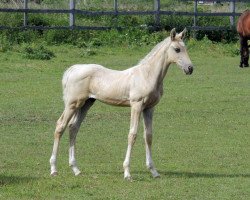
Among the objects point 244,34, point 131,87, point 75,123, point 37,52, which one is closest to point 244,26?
point 244,34

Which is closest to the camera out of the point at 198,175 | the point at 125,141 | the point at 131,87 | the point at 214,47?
the point at 131,87

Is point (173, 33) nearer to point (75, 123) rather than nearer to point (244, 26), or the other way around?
point (75, 123)

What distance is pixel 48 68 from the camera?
1062 inches

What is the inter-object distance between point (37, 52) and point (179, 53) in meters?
17.0

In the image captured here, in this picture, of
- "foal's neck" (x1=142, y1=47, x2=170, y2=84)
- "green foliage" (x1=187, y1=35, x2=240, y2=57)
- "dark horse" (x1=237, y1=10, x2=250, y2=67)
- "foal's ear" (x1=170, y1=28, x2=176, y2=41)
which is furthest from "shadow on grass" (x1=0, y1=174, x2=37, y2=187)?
"green foliage" (x1=187, y1=35, x2=240, y2=57)

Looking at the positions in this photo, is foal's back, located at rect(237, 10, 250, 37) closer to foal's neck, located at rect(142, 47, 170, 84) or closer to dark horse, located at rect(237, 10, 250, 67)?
dark horse, located at rect(237, 10, 250, 67)

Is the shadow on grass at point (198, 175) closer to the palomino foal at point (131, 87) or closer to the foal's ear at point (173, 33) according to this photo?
the palomino foal at point (131, 87)

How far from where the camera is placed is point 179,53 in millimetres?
12523

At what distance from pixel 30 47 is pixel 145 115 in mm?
17375

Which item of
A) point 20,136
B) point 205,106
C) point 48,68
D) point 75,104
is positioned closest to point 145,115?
point 75,104

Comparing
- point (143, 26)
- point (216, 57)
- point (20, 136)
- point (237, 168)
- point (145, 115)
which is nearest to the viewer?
point (145, 115)

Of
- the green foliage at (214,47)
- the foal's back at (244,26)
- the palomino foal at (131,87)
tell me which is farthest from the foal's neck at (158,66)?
the green foliage at (214,47)

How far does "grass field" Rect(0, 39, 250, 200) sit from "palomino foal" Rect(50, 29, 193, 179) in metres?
0.63

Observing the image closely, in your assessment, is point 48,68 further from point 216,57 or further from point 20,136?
point 20,136
